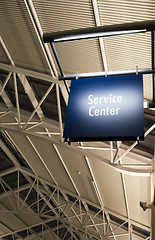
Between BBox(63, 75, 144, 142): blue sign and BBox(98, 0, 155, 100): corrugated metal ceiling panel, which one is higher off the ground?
BBox(98, 0, 155, 100): corrugated metal ceiling panel

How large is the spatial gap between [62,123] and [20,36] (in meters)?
5.13

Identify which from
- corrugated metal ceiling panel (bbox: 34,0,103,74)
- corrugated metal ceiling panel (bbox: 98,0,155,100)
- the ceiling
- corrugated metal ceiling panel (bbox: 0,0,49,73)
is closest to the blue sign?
the ceiling

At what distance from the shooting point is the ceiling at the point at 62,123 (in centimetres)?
816

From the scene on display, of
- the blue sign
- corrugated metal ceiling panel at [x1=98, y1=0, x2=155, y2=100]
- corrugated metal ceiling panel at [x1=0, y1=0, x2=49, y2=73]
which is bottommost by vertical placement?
the blue sign

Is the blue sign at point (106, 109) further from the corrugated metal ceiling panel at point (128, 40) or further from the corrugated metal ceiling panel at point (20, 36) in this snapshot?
the corrugated metal ceiling panel at point (20, 36)

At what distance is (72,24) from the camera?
8375 mm

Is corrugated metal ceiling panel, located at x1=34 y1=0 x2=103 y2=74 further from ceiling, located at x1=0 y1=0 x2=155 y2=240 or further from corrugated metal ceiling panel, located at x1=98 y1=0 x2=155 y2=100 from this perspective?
corrugated metal ceiling panel, located at x1=98 y1=0 x2=155 y2=100

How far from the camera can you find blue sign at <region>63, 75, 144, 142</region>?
5.46m

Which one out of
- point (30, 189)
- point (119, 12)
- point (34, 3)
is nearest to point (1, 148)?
point (30, 189)

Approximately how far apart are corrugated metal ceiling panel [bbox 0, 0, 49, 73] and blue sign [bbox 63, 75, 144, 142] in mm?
3861

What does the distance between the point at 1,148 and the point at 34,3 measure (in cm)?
1257

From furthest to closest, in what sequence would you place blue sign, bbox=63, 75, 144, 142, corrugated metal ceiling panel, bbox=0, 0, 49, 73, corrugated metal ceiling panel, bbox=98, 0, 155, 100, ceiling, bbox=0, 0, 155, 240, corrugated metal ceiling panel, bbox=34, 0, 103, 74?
corrugated metal ceiling panel, bbox=0, 0, 49, 73
ceiling, bbox=0, 0, 155, 240
corrugated metal ceiling panel, bbox=34, 0, 103, 74
corrugated metal ceiling panel, bbox=98, 0, 155, 100
blue sign, bbox=63, 75, 144, 142

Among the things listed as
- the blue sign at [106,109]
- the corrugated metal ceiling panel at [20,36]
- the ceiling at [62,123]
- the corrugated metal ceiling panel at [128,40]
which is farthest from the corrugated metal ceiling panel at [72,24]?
the blue sign at [106,109]

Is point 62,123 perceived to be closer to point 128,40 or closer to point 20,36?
point 20,36
